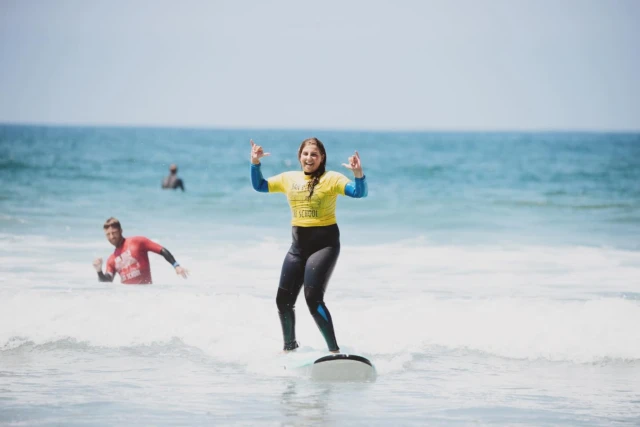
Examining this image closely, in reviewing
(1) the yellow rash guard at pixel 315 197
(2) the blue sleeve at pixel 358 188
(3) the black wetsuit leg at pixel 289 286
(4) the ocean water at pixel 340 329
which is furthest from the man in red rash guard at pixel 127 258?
(2) the blue sleeve at pixel 358 188

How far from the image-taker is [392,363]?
778cm

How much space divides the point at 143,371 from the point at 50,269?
5.46 m

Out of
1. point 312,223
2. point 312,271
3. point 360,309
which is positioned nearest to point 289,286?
point 312,271

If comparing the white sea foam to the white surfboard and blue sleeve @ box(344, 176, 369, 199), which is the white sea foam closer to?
the white surfboard

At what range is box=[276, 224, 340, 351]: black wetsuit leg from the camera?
274 inches

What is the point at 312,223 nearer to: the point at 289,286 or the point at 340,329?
the point at 289,286

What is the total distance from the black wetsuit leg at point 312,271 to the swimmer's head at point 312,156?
18.5 inches

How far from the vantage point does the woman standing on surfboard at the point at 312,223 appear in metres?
6.95

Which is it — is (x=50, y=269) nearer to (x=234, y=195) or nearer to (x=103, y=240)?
(x=103, y=240)

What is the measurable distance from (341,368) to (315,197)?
139 centimetres

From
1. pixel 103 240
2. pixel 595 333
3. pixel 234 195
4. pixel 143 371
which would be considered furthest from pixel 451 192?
pixel 143 371

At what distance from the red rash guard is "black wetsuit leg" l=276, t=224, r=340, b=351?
11.6ft

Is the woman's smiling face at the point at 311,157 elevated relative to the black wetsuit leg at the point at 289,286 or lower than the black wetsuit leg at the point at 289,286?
elevated

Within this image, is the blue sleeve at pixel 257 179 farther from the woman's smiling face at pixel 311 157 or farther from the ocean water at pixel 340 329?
the ocean water at pixel 340 329
